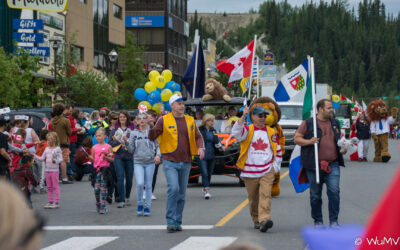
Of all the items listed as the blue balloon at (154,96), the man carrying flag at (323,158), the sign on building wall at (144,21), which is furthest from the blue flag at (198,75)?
the sign on building wall at (144,21)

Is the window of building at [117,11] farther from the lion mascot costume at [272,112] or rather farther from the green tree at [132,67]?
the lion mascot costume at [272,112]

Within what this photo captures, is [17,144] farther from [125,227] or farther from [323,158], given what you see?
[323,158]

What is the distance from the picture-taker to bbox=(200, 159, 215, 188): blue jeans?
584 inches

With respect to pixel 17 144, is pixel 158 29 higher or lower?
higher

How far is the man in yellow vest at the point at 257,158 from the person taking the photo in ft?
33.2

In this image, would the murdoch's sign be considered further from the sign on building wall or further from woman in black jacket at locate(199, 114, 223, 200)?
the sign on building wall

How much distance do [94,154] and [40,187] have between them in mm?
4260

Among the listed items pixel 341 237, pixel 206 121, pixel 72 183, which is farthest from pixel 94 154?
pixel 341 237

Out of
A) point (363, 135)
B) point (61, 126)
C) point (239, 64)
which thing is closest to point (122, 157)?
point (61, 126)

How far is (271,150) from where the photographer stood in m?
10.3

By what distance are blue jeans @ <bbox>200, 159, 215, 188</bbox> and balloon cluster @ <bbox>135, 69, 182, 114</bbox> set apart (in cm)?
923

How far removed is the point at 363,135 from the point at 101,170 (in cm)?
1653

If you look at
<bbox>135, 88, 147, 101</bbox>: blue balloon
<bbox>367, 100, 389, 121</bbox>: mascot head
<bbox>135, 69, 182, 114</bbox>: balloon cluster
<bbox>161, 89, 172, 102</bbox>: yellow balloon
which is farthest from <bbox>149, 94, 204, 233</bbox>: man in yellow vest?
<bbox>367, 100, 389, 121</bbox>: mascot head

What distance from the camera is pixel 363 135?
89.9ft
